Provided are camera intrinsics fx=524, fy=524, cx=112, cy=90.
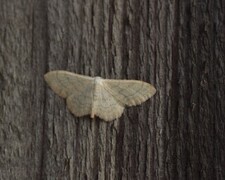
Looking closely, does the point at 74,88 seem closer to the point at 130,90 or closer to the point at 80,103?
the point at 80,103

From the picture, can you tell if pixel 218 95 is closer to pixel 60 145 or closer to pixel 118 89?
Result: pixel 118 89

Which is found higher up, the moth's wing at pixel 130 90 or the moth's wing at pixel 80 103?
the moth's wing at pixel 130 90

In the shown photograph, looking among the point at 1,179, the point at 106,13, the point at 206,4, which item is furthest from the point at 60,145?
the point at 206,4

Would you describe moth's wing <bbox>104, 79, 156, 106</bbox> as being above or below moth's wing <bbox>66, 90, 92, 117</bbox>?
above

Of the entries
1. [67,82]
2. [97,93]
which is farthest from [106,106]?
[67,82]

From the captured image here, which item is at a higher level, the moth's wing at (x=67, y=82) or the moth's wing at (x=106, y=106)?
the moth's wing at (x=67, y=82)
